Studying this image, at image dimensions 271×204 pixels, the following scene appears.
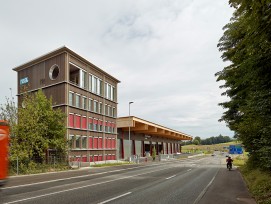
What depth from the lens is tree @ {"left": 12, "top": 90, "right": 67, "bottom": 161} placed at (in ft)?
94.7

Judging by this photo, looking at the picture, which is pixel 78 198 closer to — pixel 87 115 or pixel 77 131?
pixel 77 131

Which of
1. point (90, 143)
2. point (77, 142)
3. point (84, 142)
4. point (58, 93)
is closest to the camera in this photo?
point (58, 93)

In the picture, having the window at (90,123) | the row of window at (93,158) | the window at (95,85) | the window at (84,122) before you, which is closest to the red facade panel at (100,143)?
the row of window at (93,158)

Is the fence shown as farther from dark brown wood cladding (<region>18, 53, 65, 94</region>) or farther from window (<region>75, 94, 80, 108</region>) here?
dark brown wood cladding (<region>18, 53, 65, 94</region>)

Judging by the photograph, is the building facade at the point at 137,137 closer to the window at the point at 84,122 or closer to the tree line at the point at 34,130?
the window at the point at 84,122

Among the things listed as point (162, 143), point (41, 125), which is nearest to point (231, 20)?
point (41, 125)

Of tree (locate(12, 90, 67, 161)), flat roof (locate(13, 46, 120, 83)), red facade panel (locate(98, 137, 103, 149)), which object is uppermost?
flat roof (locate(13, 46, 120, 83))

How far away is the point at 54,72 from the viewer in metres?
43.3

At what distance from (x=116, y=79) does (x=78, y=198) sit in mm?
45758

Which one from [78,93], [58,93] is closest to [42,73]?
[58,93]

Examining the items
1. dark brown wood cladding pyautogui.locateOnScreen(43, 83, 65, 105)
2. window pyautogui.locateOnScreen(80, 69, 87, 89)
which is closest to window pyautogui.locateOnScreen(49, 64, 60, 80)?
dark brown wood cladding pyautogui.locateOnScreen(43, 83, 65, 105)

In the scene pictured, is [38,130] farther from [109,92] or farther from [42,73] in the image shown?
[109,92]

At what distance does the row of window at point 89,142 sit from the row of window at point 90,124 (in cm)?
168

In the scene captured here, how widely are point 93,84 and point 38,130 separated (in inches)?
743
